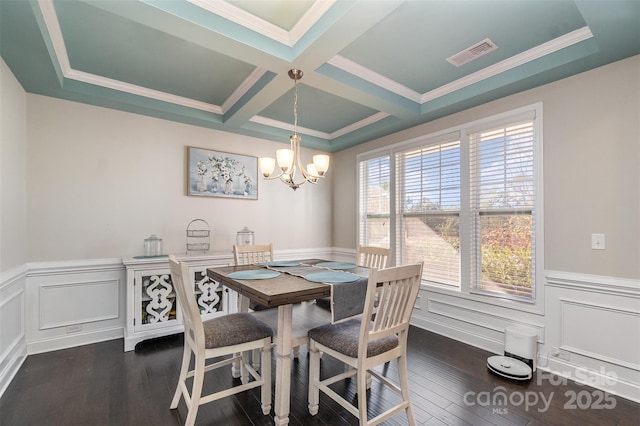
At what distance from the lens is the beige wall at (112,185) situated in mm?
2848

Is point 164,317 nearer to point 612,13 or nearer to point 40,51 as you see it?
point 40,51

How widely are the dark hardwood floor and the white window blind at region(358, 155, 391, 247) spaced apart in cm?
181

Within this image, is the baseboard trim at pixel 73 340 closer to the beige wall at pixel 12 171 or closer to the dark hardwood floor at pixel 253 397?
the dark hardwood floor at pixel 253 397

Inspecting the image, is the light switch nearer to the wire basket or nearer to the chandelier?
the chandelier

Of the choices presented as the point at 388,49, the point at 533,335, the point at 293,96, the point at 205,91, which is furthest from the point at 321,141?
the point at 533,335

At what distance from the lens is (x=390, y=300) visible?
173 centimetres

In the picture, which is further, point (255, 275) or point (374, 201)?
point (374, 201)

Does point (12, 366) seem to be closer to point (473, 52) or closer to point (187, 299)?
point (187, 299)

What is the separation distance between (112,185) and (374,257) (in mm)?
2906

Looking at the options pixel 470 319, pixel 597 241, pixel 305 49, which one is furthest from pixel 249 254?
pixel 597 241

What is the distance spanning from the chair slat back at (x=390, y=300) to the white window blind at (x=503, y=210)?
1.58 meters

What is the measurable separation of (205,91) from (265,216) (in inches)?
70.8

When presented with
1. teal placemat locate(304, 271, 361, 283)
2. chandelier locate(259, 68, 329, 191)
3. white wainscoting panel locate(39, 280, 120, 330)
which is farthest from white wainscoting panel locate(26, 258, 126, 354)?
teal placemat locate(304, 271, 361, 283)

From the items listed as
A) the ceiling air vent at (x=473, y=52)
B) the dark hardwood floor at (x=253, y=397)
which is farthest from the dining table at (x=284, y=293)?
the ceiling air vent at (x=473, y=52)
